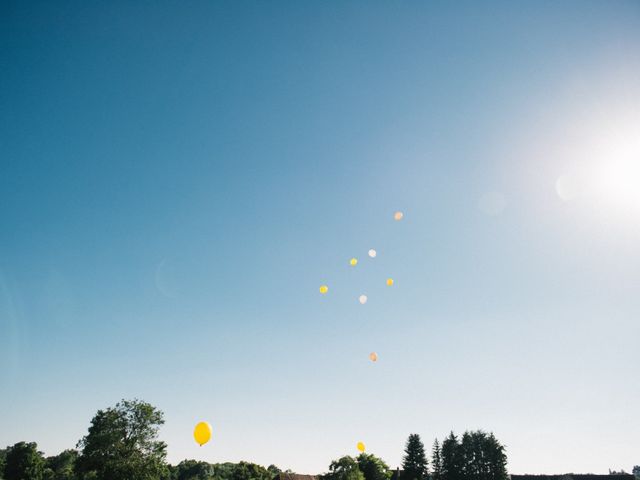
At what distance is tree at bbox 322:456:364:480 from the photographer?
126 feet

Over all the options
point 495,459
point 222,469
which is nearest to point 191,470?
point 222,469

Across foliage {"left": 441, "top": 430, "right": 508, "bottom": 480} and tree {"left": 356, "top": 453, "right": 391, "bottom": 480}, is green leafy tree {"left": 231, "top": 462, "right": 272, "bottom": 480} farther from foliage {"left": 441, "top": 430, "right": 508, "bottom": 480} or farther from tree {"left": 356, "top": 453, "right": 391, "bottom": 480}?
foliage {"left": 441, "top": 430, "right": 508, "bottom": 480}

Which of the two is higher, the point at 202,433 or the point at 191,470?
the point at 202,433

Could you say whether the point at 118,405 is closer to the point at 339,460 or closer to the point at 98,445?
the point at 98,445

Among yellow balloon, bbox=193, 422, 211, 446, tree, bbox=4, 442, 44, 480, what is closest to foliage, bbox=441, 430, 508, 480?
yellow balloon, bbox=193, 422, 211, 446

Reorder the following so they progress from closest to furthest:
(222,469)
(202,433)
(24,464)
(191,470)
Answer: (202,433) < (24,464) < (191,470) < (222,469)

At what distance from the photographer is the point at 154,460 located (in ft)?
132

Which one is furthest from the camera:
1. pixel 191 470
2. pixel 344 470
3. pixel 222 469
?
pixel 222 469

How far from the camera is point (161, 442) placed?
4250 cm

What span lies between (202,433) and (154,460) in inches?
1305

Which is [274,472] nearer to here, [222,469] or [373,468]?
[222,469]

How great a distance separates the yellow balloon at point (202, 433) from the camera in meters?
15.9

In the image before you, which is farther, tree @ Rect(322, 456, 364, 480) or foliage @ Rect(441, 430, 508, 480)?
foliage @ Rect(441, 430, 508, 480)

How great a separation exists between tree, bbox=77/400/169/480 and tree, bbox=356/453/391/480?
3011cm
